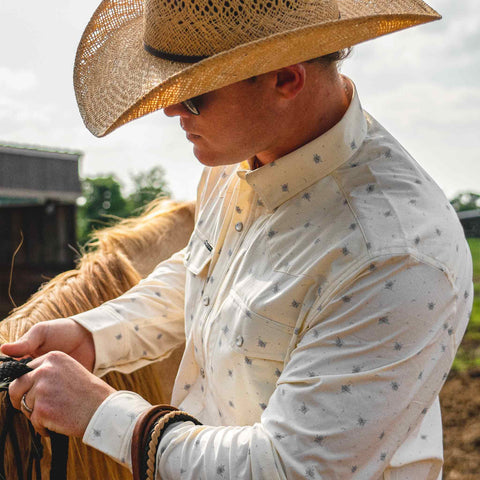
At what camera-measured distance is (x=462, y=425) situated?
11.6 feet

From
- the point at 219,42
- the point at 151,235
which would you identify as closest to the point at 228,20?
the point at 219,42

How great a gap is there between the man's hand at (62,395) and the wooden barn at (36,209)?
530 centimetres

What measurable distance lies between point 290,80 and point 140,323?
25.9 inches

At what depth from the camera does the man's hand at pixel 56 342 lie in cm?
125

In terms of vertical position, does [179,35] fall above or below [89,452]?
above

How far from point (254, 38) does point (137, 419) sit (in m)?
0.65

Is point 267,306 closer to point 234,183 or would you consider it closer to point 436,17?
point 234,183

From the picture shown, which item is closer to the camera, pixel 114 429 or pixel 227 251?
pixel 114 429

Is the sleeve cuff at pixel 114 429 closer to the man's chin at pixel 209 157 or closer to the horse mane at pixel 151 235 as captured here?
the man's chin at pixel 209 157

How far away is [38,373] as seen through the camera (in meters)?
1.08

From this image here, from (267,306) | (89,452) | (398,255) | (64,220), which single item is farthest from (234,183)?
(64,220)

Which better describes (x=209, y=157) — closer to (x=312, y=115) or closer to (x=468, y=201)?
(x=312, y=115)

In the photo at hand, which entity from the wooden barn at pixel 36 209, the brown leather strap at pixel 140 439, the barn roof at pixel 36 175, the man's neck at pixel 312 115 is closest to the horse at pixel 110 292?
the brown leather strap at pixel 140 439

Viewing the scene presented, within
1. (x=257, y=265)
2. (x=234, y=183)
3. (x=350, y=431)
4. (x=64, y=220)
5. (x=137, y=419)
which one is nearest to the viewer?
(x=350, y=431)
